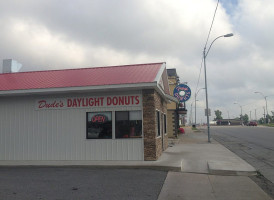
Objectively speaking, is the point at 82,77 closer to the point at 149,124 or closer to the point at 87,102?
the point at 87,102

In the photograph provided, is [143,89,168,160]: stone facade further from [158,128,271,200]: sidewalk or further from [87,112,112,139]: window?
[87,112,112,139]: window

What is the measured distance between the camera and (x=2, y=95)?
1289 cm

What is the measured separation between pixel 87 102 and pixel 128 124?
208cm

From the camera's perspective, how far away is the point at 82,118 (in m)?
12.5

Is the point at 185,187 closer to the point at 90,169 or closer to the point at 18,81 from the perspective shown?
the point at 90,169

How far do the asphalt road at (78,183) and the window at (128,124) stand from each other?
6.77ft

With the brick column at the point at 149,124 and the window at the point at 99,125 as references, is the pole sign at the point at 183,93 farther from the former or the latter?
the window at the point at 99,125

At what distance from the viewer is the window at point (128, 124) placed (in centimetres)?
1209

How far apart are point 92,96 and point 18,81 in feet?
15.0

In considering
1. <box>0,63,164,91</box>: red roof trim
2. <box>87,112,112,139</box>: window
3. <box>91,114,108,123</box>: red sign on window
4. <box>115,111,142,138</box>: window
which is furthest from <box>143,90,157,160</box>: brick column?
<box>91,114,108,123</box>: red sign on window

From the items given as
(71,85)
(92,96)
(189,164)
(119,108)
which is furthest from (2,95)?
(189,164)

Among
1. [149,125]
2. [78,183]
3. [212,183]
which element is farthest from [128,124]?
[212,183]

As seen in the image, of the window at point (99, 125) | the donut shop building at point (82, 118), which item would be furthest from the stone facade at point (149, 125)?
the window at point (99, 125)

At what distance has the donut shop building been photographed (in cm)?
1195
